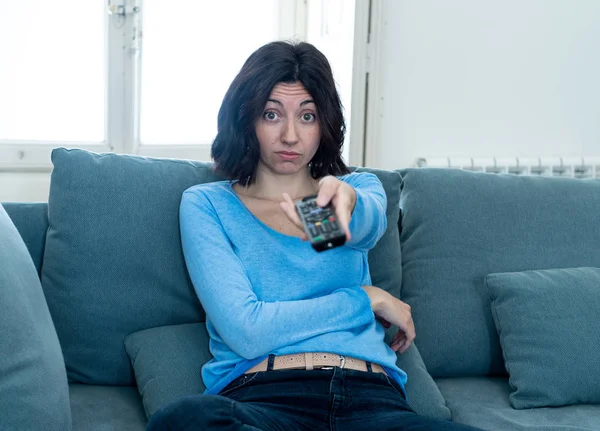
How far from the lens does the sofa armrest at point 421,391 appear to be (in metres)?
1.58

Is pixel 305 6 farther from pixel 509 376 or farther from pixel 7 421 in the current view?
pixel 7 421

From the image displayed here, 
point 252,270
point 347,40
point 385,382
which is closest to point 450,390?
point 385,382

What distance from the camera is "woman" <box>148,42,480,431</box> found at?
138cm

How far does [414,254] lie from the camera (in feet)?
6.11

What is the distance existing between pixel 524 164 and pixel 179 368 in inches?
77.3

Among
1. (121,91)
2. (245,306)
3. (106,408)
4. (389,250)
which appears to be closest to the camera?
(245,306)

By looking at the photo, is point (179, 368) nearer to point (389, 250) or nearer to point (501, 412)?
point (389, 250)

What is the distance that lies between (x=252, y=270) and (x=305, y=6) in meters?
1.80

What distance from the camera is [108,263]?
1638mm

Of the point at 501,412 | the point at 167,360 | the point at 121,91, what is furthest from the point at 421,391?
the point at 121,91

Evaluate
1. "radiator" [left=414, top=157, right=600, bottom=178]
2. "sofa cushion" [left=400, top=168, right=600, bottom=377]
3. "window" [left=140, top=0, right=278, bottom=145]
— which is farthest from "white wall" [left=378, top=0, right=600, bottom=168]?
Answer: "sofa cushion" [left=400, top=168, right=600, bottom=377]

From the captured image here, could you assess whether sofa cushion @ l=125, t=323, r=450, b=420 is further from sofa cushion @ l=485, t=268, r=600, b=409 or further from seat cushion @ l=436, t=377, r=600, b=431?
sofa cushion @ l=485, t=268, r=600, b=409

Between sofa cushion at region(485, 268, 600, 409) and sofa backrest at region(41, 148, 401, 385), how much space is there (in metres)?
0.67

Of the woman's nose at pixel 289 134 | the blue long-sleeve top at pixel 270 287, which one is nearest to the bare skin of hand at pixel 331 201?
the blue long-sleeve top at pixel 270 287
